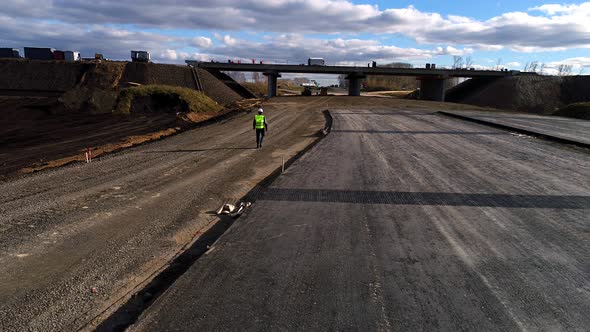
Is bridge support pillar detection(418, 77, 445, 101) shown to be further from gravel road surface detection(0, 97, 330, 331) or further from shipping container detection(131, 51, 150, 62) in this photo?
gravel road surface detection(0, 97, 330, 331)

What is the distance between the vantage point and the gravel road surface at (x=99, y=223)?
495cm

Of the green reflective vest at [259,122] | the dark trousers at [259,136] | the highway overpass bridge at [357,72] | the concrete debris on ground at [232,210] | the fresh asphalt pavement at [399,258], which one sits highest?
the highway overpass bridge at [357,72]

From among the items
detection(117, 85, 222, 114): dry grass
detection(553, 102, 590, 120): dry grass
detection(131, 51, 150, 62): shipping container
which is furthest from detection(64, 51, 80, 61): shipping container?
detection(553, 102, 590, 120): dry grass

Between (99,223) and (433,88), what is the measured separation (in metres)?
73.4

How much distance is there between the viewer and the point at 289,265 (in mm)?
5531

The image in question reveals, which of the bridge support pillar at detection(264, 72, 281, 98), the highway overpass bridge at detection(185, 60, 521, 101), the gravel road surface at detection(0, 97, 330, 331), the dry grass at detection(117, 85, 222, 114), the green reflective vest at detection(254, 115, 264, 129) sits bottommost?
the gravel road surface at detection(0, 97, 330, 331)

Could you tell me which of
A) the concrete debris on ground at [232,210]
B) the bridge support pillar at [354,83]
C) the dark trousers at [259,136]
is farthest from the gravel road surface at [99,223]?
the bridge support pillar at [354,83]

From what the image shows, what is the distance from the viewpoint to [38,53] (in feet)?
203

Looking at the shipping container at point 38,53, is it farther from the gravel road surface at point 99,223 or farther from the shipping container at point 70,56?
the gravel road surface at point 99,223

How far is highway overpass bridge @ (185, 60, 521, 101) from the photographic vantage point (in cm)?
6525

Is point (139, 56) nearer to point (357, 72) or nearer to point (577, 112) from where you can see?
point (357, 72)

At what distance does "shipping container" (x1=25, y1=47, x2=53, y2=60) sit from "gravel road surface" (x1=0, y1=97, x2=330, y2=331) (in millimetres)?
57765

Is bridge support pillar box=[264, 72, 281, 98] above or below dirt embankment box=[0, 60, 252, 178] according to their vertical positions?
above

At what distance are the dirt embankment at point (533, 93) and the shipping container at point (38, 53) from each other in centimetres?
7144
